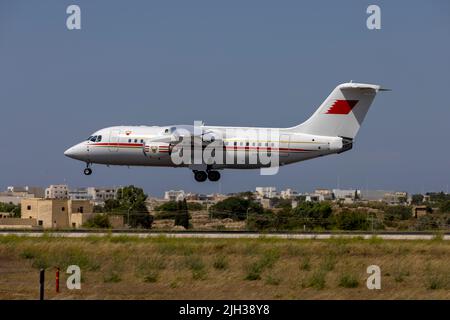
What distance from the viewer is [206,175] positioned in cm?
6066

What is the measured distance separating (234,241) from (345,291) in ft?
46.9

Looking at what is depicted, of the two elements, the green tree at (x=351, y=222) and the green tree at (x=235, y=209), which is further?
the green tree at (x=235, y=209)

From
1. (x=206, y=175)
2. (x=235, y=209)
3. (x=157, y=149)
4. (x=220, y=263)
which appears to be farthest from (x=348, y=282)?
(x=235, y=209)

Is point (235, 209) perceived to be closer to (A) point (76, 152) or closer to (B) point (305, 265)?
(A) point (76, 152)

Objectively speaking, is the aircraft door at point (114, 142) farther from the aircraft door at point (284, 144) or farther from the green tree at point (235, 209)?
the green tree at point (235, 209)

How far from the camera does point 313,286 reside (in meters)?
31.6

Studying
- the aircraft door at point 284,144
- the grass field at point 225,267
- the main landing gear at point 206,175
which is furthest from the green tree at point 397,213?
the grass field at point 225,267

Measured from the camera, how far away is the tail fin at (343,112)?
6031 centimetres

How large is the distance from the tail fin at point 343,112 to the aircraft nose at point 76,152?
13.7m

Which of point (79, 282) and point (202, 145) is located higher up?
point (202, 145)

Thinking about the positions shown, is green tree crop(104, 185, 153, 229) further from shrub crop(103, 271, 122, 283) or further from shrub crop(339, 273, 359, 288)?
shrub crop(339, 273, 359, 288)

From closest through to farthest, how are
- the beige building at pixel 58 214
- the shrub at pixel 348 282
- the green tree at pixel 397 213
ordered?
the shrub at pixel 348 282 < the beige building at pixel 58 214 < the green tree at pixel 397 213
